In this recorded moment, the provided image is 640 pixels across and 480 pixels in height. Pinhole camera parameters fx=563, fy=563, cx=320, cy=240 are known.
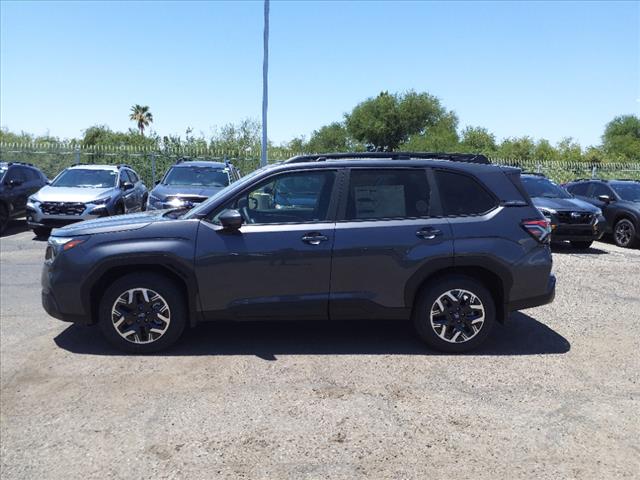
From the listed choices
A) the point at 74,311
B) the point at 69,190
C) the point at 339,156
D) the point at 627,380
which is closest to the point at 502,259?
the point at 627,380

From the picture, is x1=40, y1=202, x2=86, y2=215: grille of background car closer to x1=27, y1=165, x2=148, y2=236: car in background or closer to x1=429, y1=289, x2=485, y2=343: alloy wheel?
x1=27, y1=165, x2=148, y2=236: car in background

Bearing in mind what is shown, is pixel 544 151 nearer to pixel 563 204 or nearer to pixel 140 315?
pixel 563 204

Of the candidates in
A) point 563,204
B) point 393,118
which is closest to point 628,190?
point 563,204

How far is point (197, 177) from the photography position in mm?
13438

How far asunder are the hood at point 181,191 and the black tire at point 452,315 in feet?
26.0

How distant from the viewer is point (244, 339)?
18.2ft

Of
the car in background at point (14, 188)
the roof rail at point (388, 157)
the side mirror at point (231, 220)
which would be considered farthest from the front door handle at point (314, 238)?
the car in background at point (14, 188)

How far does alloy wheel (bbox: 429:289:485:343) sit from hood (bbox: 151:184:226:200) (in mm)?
8002

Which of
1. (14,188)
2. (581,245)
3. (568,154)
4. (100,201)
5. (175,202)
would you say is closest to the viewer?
(175,202)

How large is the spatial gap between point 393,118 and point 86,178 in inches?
1859

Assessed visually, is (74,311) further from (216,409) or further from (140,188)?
(140,188)

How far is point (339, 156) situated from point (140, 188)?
1142cm

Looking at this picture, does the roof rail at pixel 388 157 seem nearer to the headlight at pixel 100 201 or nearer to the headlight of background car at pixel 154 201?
the headlight of background car at pixel 154 201

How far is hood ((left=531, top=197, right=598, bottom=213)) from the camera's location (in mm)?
12047
